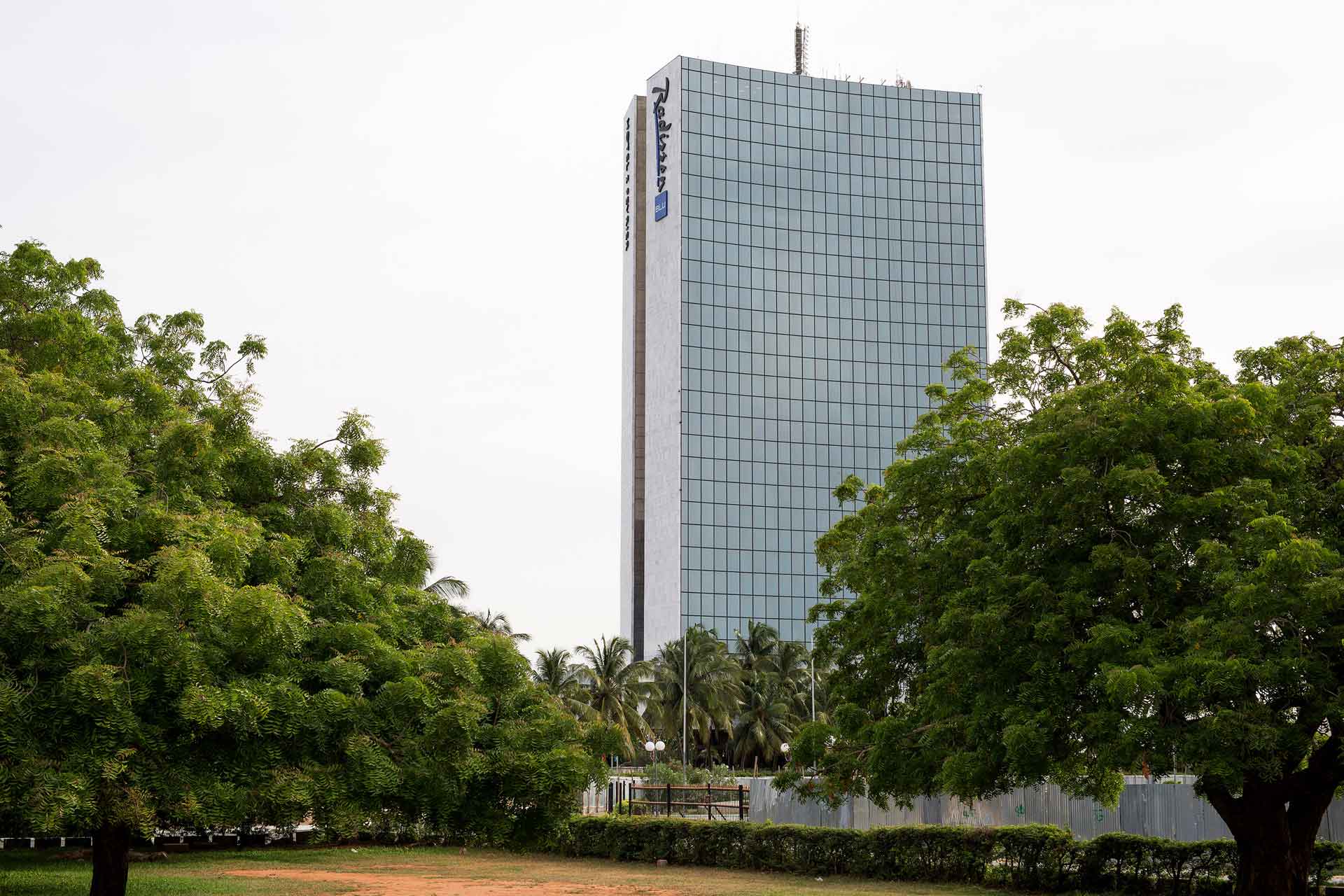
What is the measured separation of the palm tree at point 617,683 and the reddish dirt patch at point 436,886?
44.2 m

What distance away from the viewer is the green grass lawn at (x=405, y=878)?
29406 mm

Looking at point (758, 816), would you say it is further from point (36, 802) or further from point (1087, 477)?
point (36, 802)

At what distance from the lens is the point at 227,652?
10836 millimetres

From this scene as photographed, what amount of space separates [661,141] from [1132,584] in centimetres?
10833

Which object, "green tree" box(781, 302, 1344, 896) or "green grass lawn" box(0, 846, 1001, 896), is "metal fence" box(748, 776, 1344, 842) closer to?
"green grass lawn" box(0, 846, 1001, 896)

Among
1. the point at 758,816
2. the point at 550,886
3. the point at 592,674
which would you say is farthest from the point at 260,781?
the point at 592,674

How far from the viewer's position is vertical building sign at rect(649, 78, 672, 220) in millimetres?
121438

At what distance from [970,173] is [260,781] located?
415 ft

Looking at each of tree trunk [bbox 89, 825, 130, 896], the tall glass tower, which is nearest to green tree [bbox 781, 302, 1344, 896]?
tree trunk [bbox 89, 825, 130, 896]

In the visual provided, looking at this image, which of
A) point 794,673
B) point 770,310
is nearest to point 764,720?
point 794,673

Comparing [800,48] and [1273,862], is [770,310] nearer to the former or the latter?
[800,48]

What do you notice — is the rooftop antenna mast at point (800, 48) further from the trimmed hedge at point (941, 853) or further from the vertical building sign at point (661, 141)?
the trimmed hedge at point (941, 853)

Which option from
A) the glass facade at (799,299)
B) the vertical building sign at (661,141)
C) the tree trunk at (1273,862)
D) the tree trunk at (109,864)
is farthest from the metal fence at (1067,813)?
the vertical building sign at (661,141)

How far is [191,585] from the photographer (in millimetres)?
10477
